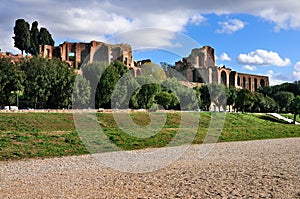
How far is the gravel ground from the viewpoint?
12.0 m

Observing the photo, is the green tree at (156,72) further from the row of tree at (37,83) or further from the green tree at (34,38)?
the green tree at (34,38)

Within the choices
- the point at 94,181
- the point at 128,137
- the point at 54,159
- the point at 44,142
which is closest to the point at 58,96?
the point at 128,137

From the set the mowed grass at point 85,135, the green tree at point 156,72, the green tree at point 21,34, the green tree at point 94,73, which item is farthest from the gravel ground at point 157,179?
the green tree at point 21,34

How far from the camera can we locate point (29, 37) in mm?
81188

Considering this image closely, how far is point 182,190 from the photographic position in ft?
40.9

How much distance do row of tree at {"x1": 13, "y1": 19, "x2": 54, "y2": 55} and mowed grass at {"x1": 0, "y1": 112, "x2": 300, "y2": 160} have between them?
49.1 metres

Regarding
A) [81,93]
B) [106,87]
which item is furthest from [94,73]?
[81,93]

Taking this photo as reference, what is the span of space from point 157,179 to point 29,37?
242 feet

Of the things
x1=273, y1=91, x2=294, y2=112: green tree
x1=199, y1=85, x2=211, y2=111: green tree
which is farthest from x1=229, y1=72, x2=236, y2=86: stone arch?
x1=199, y1=85, x2=211, y2=111: green tree

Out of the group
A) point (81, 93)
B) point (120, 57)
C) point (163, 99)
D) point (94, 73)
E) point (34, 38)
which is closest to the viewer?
point (81, 93)

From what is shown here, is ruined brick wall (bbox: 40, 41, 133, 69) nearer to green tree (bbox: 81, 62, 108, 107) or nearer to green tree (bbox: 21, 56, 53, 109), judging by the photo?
green tree (bbox: 81, 62, 108, 107)

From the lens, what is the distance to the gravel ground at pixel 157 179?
474 inches

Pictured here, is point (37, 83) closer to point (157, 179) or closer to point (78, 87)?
point (78, 87)

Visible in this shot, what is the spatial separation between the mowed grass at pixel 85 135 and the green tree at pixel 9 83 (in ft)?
40.4
